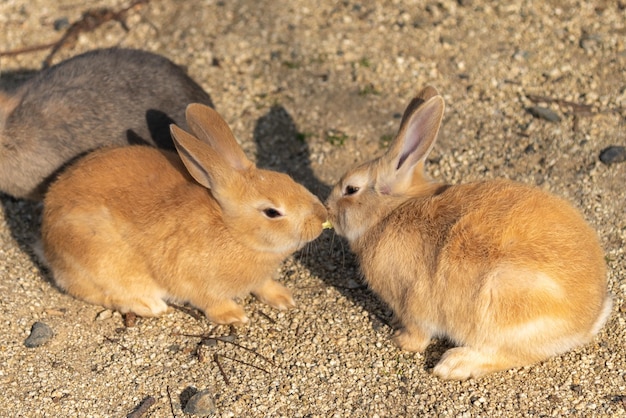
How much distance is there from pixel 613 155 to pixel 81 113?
427 cm

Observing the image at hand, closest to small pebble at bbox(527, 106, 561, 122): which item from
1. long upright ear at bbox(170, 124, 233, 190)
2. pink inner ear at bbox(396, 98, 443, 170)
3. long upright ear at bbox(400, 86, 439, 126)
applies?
long upright ear at bbox(400, 86, 439, 126)

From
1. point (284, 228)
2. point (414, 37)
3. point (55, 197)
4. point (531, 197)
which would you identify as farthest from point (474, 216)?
point (414, 37)

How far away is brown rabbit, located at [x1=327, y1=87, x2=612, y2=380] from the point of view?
4.78m

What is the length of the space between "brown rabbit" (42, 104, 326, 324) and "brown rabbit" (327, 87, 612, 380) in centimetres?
48

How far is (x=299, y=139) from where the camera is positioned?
729 cm

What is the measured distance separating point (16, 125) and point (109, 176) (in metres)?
1.30

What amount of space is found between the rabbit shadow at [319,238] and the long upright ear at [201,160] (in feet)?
3.77

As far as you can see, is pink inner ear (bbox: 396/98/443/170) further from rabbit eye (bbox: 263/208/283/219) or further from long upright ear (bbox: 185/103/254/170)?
→ long upright ear (bbox: 185/103/254/170)

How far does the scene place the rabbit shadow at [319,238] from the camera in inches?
232

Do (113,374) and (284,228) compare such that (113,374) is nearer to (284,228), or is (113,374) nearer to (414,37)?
(284,228)

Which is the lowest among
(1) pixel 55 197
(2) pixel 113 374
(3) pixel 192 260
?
(2) pixel 113 374

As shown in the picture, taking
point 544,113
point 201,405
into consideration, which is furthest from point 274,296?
point 544,113

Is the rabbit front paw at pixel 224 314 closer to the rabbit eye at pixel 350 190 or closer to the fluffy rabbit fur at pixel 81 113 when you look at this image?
the rabbit eye at pixel 350 190

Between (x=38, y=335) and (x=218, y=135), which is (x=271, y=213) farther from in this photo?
(x=38, y=335)
